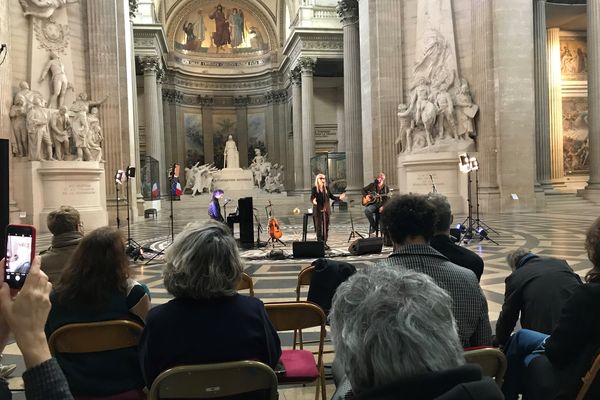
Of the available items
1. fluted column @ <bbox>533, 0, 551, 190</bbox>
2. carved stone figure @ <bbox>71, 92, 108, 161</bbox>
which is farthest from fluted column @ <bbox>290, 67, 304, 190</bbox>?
carved stone figure @ <bbox>71, 92, 108, 161</bbox>

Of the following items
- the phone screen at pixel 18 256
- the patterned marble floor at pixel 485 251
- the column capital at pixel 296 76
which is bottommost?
the patterned marble floor at pixel 485 251

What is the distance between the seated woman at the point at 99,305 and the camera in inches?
102

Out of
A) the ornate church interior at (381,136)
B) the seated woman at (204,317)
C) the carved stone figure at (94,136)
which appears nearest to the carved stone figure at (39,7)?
the ornate church interior at (381,136)

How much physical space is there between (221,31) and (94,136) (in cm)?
2981

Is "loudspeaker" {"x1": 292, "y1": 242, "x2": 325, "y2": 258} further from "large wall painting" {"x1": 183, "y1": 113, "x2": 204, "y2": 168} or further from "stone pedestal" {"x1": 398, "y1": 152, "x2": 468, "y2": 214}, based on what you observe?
"large wall painting" {"x1": 183, "y1": 113, "x2": 204, "y2": 168}

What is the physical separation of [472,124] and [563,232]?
23.1 ft

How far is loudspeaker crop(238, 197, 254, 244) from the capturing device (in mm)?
11477

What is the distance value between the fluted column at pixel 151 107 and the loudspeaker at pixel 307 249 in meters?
23.7

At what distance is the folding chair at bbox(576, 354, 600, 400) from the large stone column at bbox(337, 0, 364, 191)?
924 inches

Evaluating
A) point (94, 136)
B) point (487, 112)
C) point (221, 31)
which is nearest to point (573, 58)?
point (487, 112)

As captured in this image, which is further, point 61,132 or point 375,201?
point 61,132

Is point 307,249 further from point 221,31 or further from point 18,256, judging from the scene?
point 221,31

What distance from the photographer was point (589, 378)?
204 cm

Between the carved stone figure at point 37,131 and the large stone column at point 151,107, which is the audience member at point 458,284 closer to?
the carved stone figure at point 37,131
